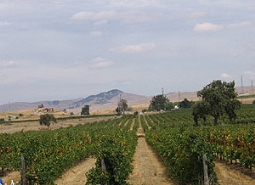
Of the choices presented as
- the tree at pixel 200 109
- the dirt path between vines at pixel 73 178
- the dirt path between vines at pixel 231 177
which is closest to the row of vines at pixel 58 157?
the dirt path between vines at pixel 73 178

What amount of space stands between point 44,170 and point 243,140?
41.1 feet

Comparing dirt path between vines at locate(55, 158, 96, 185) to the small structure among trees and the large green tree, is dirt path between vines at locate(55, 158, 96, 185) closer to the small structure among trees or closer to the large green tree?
the large green tree

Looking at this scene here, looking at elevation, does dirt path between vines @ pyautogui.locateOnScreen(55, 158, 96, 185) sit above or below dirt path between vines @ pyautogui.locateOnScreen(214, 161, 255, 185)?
below

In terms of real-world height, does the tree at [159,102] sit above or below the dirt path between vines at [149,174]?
Result: above

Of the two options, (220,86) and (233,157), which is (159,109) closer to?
(220,86)

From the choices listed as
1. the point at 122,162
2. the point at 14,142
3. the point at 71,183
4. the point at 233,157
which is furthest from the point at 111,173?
the point at 14,142

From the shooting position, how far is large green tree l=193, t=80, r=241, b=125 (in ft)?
202

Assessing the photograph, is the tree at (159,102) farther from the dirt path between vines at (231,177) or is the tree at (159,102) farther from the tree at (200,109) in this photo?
the dirt path between vines at (231,177)

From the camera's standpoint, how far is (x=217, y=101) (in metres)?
61.7

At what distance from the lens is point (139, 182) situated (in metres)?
20.3

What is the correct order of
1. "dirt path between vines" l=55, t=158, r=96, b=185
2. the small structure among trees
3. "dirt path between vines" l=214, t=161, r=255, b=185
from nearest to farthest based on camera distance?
"dirt path between vines" l=214, t=161, r=255, b=185 < "dirt path between vines" l=55, t=158, r=96, b=185 < the small structure among trees

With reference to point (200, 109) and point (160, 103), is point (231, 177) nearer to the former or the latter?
point (200, 109)

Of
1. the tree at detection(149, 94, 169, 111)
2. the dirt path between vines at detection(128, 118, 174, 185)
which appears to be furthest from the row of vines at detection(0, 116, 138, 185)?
the tree at detection(149, 94, 169, 111)

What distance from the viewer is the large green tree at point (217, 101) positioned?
61422 mm
